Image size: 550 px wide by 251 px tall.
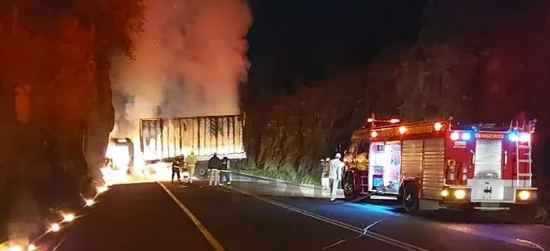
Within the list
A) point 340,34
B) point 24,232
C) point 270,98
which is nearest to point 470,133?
point 24,232

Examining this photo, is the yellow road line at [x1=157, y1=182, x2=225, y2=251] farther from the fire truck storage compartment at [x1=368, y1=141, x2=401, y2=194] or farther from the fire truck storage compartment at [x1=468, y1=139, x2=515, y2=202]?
the fire truck storage compartment at [x1=468, y1=139, x2=515, y2=202]

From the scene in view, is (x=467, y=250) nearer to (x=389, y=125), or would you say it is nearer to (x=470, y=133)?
(x=470, y=133)

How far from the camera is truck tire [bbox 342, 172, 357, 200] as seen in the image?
89.2ft

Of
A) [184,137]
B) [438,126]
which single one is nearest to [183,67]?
[184,137]

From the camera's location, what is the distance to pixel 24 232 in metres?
15.4

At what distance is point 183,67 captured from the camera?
63.5m

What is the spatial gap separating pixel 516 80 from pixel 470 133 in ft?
29.9

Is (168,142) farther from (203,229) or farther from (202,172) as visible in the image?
(203,229)

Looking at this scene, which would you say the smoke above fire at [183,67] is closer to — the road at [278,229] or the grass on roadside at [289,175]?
the grass on roadside at [289,175]

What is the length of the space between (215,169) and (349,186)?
464 inches

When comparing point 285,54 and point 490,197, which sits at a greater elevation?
point 285,54

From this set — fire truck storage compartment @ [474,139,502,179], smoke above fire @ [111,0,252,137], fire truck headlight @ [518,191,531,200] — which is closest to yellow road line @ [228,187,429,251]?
Answer: fire truck storage compartment @ [474,139,502,179]

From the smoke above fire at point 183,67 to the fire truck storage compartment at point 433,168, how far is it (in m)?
39.0

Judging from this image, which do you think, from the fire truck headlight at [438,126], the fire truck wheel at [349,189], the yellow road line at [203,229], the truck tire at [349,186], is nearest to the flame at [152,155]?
the truck tire at [349,186]
